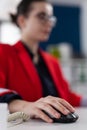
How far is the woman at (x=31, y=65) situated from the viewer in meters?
1.80

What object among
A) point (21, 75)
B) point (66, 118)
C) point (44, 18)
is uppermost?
point (44, 18)

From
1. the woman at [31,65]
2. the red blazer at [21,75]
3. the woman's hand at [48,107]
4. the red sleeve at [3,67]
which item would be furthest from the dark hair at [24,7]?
the woman's hand at [48,107]

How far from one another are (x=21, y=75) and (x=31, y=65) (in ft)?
0.42

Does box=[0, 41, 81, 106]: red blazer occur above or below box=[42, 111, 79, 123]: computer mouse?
below

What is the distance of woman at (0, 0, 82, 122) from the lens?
1796mm

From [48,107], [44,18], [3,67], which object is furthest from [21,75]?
[48,107]

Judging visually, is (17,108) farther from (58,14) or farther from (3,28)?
(58,14)

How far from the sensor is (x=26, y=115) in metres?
1.21

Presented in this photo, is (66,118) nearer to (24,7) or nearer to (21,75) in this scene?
(21,75)

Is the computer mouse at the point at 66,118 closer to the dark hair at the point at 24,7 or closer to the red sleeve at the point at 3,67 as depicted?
the red sleeve at the point at 3,67

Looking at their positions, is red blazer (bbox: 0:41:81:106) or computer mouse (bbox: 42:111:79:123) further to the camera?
red blazer (bbox: 0:41:81:106)

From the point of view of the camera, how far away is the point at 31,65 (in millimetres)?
1960

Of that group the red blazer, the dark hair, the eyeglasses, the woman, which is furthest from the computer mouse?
the dark hair

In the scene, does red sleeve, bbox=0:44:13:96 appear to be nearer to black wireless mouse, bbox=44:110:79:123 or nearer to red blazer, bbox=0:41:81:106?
red blazer, bbox=0:41:81:106
